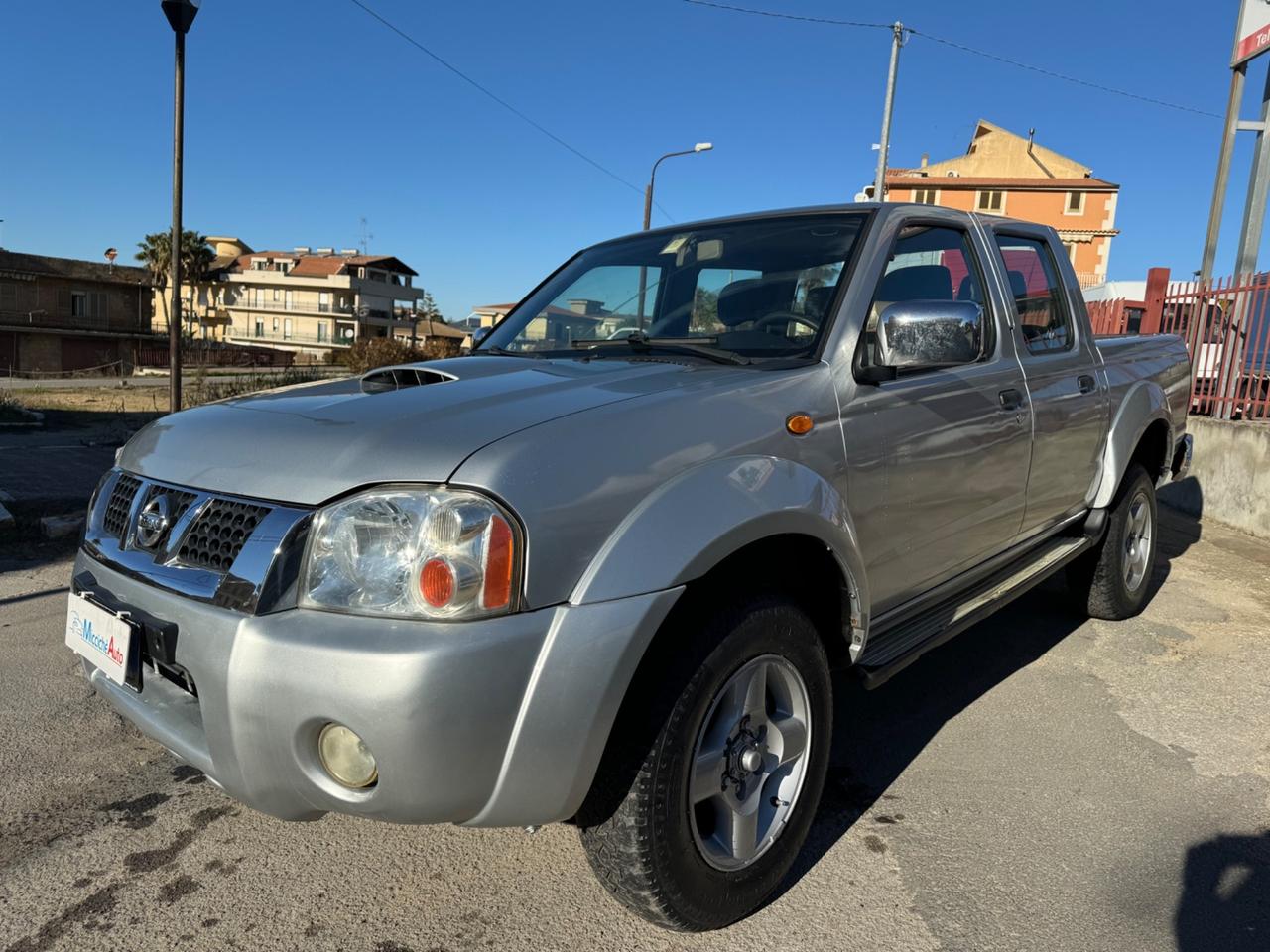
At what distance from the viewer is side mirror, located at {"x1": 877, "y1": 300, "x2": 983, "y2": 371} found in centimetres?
233

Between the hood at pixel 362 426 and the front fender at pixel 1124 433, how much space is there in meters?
2.58

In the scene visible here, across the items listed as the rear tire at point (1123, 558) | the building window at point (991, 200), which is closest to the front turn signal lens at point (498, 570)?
the rear tire at point (1123, 558)

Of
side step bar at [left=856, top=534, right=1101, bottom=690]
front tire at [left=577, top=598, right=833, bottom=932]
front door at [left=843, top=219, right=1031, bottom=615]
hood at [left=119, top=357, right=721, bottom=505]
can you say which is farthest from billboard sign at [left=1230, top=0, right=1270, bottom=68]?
front tire at [left=577, top=598, right=833, bottom=932]

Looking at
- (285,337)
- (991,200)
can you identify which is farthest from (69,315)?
(991,200)

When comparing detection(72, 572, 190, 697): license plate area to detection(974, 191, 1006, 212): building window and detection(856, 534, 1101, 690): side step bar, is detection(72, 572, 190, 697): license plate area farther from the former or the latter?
detection(974, 191, 1006, 212): building window

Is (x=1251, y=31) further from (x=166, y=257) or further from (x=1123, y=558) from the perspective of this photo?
(x=166, y=257)

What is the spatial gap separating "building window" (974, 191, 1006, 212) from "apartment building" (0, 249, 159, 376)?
2032 inches

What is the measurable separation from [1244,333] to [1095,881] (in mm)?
7252

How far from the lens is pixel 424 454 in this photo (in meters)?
1.69

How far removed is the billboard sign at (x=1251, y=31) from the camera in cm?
962

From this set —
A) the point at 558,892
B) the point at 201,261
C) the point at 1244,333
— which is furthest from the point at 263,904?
the point at 201,261

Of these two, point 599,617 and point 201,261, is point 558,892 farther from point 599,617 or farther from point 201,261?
point 201,261

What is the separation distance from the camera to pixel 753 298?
2.76 meters

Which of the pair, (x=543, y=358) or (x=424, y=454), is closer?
(x=424, y=454)
